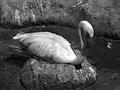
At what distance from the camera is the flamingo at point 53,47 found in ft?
29.7

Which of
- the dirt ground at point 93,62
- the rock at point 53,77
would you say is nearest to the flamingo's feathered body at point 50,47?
the rock at point 53,77

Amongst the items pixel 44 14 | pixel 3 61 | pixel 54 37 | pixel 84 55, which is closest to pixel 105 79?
pixel 84 55

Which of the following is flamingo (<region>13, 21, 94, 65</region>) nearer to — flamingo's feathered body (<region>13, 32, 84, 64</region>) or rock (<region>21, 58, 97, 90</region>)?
flamingo's feathered body (<region>13, 32, 84, 64</region>)

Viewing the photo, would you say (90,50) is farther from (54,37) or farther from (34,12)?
(34,12)

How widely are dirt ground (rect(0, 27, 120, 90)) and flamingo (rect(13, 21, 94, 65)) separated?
0.48 metres

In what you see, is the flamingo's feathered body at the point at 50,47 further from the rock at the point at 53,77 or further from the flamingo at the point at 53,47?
the rock at the point at 53,77

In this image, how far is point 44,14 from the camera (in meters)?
11.8

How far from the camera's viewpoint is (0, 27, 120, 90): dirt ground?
9.05m

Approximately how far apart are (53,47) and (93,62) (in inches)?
46.2

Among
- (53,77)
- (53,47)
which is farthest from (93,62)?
(53,77)

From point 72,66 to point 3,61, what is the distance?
1.63 meters

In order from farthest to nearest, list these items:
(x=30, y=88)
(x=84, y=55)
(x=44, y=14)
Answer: (x=44, y=14) → (x=84, y=55) → (x=30, y=88)

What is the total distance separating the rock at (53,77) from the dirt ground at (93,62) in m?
0.18

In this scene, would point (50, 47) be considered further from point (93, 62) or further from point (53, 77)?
point (93, 62)
